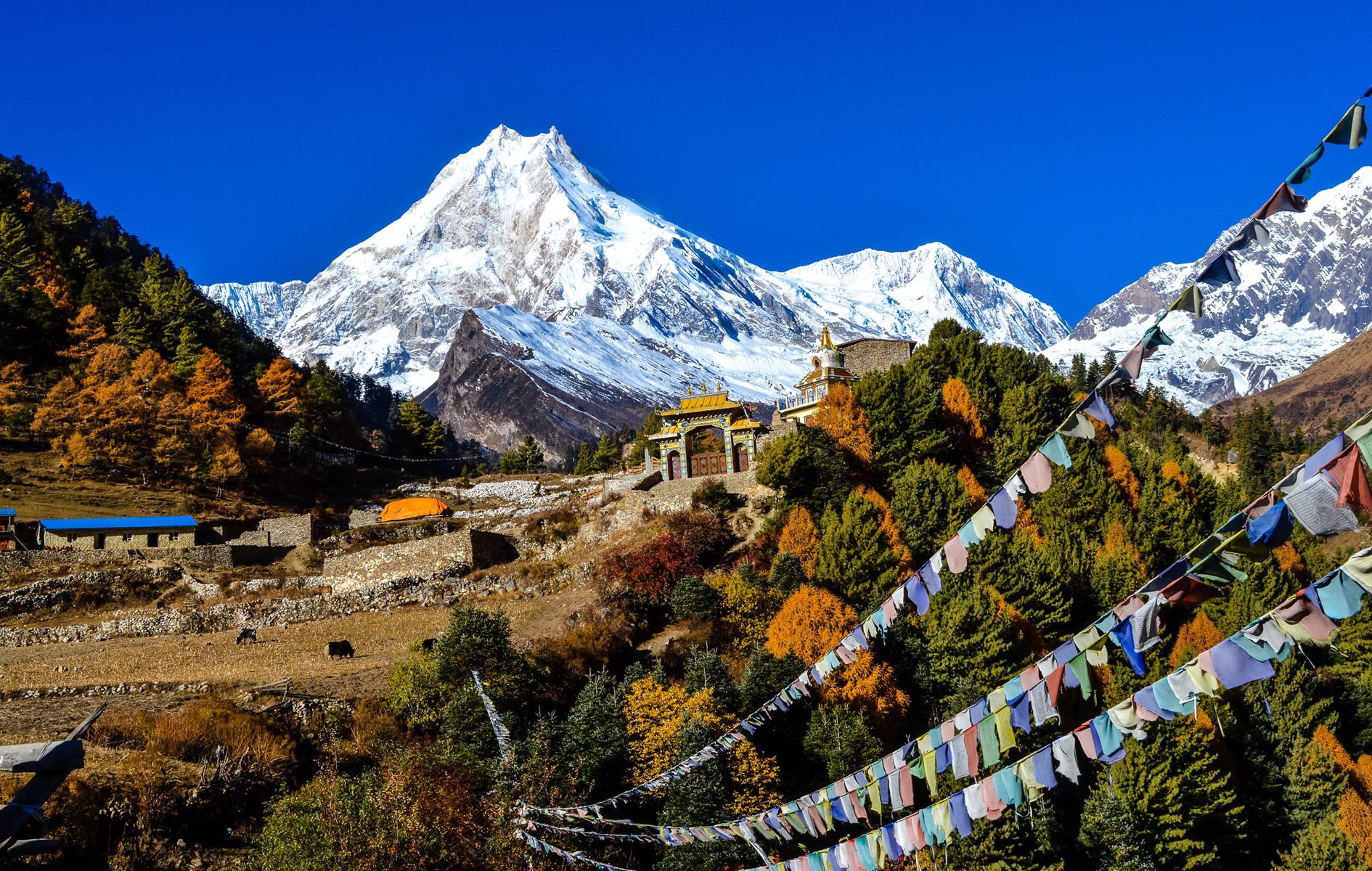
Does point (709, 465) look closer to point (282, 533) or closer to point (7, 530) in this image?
point (282, 533)

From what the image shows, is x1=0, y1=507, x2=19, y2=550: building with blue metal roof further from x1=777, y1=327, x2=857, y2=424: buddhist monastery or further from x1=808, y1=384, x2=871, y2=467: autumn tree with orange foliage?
x1=777, y1=327, x2=857, y2=424: buddhist monastery

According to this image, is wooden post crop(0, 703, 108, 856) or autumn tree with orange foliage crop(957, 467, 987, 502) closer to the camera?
wooden post crop(0, 703, 108, 856)

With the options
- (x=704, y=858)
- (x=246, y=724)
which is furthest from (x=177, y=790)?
(x=704, y=858)

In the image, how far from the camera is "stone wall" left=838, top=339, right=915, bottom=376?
218ft

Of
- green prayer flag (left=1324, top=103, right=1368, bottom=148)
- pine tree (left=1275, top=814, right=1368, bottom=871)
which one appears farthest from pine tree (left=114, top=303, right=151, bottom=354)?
green prayer flag (left=1324, top=103, right=1368, bottom=148)

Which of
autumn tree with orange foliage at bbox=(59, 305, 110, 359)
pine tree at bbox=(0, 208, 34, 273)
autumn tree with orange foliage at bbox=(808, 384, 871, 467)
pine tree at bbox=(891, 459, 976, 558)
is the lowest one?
pine tree at bbox=(891, 459, 976, 558)

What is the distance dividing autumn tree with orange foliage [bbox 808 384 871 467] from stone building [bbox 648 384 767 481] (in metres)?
4.84

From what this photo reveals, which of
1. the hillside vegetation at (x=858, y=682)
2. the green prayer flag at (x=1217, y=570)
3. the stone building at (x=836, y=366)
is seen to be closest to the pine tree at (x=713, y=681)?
the hillside vegetation at (x=858, y=682)

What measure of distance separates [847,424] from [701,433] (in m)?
9.81

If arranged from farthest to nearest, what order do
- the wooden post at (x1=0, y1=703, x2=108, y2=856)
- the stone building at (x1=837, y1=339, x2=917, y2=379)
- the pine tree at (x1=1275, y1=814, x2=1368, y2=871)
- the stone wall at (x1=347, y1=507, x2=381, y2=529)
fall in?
1. the stone building at (x1=837, y1=339, x2=917, y2=379)
2. the stone wall at (x1=347, y1=507, x2=381, y2=529)
3. the pine tree at (x1=1275, y1=814, x2=1368, y2=871)
4. the wooden post at (x1=0, y1=703, x2=108, y2=856)

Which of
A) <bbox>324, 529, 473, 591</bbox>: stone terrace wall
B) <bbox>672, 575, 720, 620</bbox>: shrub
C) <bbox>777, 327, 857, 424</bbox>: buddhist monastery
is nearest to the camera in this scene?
<bbox>672, 575, 720, 620</bbox>: shrub

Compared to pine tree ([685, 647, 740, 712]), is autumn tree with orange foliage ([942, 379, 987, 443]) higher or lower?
higher

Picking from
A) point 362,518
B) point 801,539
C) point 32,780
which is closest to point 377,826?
point 32,780

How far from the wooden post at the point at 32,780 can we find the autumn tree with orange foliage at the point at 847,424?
38636 millimetres
